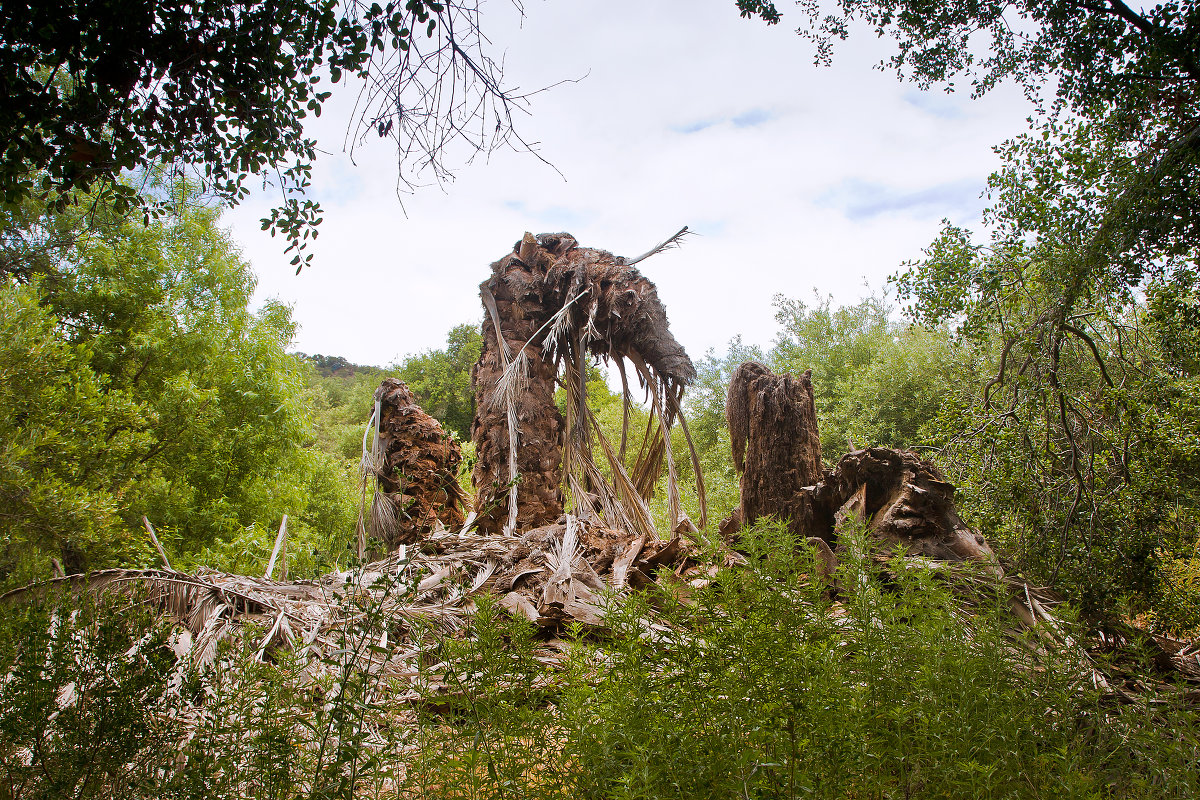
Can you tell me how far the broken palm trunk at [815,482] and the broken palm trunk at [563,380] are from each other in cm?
115

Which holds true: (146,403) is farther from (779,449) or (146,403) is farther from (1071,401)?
(1071,401)

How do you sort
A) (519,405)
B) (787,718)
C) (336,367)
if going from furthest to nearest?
(336,367) < (519,405) < (787,718)

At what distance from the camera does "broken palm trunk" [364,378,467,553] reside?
253 inches

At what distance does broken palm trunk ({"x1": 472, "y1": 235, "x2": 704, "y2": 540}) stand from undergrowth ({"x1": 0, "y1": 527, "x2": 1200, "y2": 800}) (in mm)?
3872

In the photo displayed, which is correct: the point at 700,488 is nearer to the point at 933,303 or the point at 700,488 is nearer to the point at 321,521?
the point at 933,303

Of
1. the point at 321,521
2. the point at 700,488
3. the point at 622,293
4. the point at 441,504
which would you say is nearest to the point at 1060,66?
the point at 622,293

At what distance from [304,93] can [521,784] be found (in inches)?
102

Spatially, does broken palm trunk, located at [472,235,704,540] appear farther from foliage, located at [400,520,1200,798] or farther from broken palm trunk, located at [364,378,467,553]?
foliage, located at [400,520,1200,798]

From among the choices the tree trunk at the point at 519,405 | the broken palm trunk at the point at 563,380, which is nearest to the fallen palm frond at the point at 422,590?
the tree trunk at the point at 519,405

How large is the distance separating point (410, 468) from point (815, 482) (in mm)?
3947

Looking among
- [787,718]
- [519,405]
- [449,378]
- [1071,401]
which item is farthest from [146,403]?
[449,378]

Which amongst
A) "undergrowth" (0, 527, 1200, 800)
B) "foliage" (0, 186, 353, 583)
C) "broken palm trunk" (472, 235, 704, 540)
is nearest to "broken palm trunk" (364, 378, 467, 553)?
"broken palm trunk" (472, 235, 704, 540)

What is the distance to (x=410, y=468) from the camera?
673 centimetres

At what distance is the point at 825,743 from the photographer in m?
1.60
